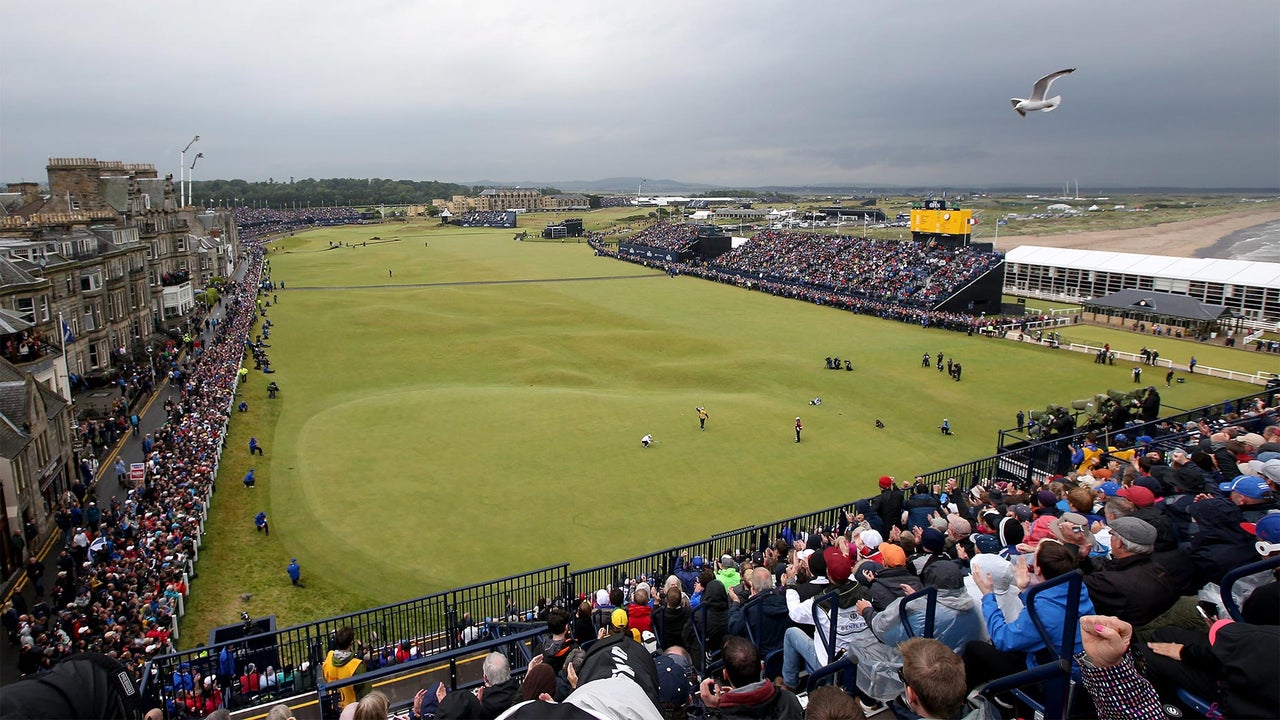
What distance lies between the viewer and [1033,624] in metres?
4.80

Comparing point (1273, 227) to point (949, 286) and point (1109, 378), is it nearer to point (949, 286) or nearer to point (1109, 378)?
point (949, 286)

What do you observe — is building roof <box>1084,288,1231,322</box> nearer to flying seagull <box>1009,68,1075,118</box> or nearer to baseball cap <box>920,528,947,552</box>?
flying seagull <box>1009,68,1075,118</box>

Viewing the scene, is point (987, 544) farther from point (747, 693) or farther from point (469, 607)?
point (469, 607)

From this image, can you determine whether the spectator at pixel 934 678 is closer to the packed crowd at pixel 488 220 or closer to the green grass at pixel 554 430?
the green grass at pixel 554 430

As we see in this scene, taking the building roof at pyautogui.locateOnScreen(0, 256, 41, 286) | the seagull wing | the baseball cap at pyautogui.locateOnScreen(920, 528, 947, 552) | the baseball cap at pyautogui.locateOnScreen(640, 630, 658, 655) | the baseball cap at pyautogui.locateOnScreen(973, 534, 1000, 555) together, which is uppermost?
the seagull wing

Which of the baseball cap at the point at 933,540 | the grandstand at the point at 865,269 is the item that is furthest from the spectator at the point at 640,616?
the grandstand at the point at 865,269

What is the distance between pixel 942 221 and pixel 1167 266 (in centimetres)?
1826

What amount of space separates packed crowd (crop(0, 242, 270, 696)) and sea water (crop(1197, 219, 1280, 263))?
93306mm

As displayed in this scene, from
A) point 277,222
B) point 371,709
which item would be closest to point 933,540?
point 371,709

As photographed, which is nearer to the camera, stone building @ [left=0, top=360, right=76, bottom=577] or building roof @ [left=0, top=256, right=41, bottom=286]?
stone building @ [left=0, top=360, right=76, bottom=577]

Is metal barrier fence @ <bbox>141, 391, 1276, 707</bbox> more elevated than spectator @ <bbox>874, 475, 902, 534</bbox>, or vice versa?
spectator @ <bbox>874, 475, 902, 534</bbox>

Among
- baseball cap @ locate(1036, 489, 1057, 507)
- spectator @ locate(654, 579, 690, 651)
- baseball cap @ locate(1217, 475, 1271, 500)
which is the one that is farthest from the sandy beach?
spectator @ locate(654, 579, 690, 651)

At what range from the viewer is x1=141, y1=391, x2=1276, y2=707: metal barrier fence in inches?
432

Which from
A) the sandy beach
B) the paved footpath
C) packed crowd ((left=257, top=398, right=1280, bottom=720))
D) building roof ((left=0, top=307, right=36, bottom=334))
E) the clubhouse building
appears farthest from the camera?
the sandy beach
